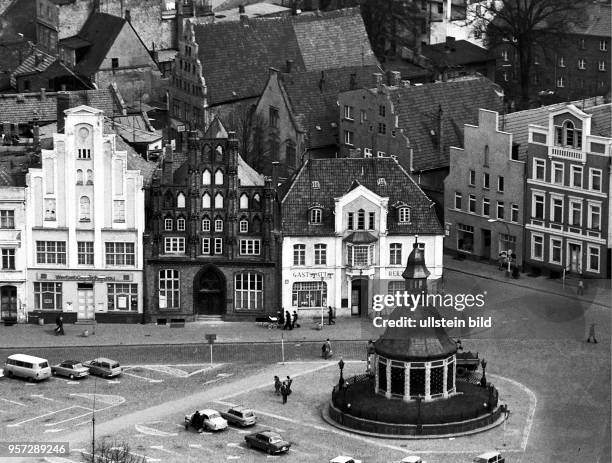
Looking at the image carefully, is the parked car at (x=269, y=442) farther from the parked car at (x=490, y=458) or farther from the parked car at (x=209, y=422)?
the parked car at (x=490, y=458)

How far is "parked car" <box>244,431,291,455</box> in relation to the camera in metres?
173

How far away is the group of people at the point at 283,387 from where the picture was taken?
607 feet

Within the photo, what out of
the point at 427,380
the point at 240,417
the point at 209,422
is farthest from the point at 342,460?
the point at 427,380

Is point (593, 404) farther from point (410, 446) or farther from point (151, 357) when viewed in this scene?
point (151, 357)

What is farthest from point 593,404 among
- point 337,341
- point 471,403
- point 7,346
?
point 7,346

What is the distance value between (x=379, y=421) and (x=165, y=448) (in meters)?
14.2

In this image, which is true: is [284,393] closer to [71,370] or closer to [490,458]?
[71,370]

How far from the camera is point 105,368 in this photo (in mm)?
191125

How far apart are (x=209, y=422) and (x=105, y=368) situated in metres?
A: 15.5

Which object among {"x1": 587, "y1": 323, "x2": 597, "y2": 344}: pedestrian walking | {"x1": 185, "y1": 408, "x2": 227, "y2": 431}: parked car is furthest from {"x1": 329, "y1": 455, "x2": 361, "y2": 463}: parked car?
{"x1": 587, "y1": 323, "x2": 597, "y2": 344}: pedestrian walking

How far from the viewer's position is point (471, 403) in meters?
180

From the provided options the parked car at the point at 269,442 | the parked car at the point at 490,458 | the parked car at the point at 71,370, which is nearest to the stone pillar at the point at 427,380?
the parked car at the point at 490,458

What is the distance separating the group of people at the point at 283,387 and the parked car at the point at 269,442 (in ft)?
A: 34.1

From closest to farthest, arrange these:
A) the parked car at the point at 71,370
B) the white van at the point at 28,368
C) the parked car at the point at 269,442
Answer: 1. the parked car at the point at 269,442
2. the white van at the point at 28,368
3. the parked car at the point at 71,370
